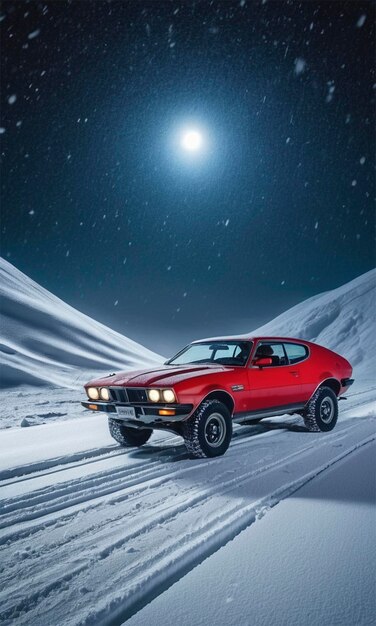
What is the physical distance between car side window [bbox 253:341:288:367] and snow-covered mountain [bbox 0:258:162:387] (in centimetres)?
2212

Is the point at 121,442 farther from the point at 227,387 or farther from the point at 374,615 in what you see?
the point at 374,615

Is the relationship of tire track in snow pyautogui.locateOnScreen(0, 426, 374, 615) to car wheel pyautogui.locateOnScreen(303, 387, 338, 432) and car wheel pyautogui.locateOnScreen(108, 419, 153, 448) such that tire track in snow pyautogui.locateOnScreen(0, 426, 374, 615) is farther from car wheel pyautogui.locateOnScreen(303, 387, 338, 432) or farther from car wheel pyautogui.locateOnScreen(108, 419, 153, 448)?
car wheel pyautogui.locateOnScreen(108, 419, 153, 448)

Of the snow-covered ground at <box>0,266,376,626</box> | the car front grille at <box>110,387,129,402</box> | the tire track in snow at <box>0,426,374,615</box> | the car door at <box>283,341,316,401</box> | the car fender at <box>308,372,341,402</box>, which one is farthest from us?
the car fender at <box>308,372,341,402</box>

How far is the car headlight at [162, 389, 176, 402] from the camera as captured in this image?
4.47m

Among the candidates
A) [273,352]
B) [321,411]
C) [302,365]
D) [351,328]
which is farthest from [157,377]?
[351,328]

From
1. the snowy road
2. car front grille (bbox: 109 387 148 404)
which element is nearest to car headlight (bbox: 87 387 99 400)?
car front grille (bbox: 109 387 148 404)

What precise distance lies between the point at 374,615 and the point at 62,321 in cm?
6047

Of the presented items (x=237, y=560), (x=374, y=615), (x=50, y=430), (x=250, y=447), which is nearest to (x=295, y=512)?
(x=237, y=560)

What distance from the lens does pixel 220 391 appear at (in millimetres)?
4945

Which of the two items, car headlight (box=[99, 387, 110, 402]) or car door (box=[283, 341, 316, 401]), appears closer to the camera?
car headlight (box=[99, 387, 110, 402])

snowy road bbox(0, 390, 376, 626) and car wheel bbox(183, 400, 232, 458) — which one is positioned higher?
car wheel bbox(183, 400, 232, 458)

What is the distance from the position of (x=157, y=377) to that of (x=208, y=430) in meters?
0.92

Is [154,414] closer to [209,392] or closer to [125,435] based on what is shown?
[209,392]

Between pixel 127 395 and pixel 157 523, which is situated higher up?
pixel 127 395
